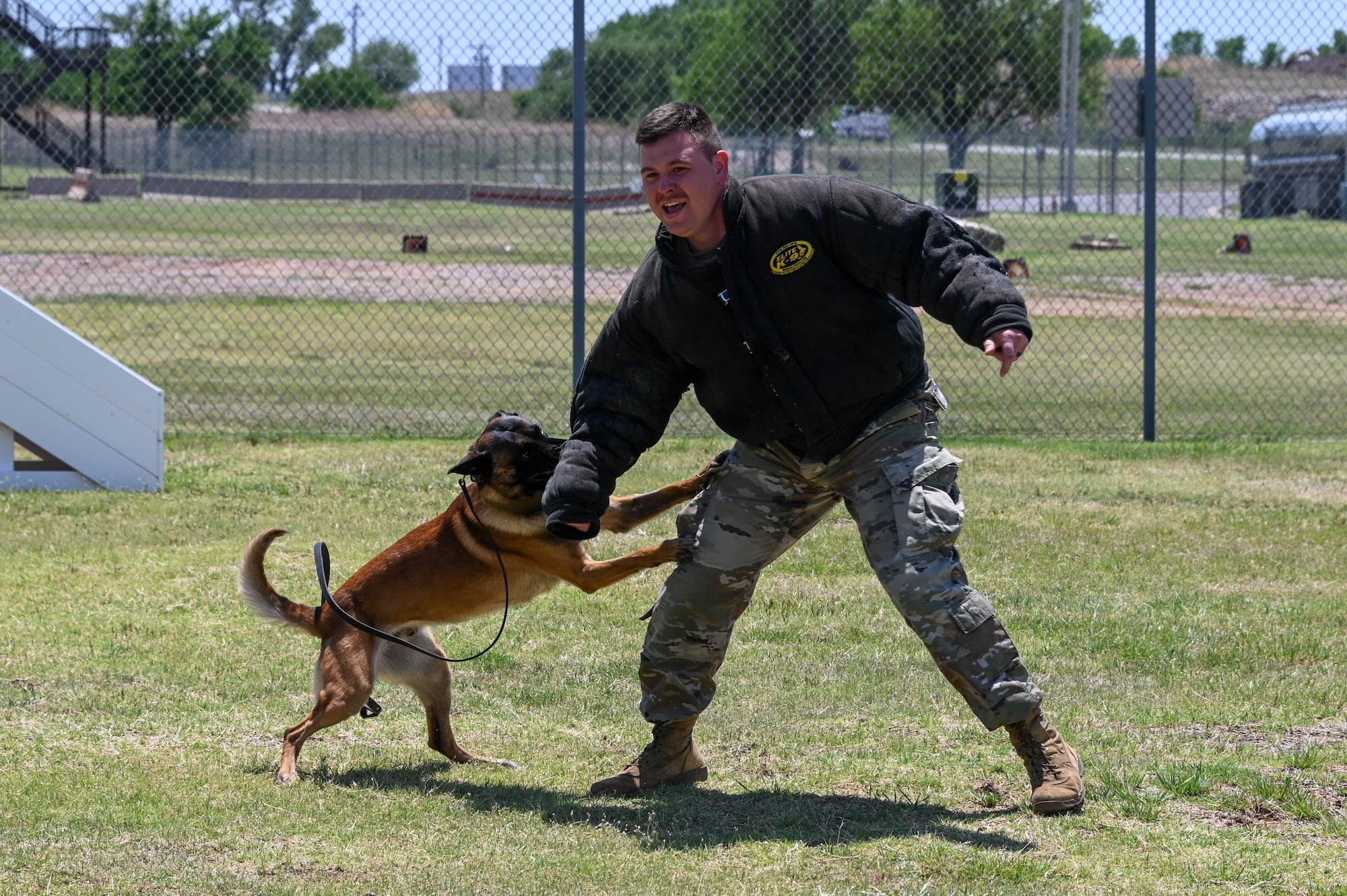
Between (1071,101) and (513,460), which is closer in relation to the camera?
(513,460)

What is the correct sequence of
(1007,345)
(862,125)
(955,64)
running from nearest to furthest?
1. (1007,345)
2. (955,64)
3. (862,125)

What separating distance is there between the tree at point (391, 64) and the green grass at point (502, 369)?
229 cm

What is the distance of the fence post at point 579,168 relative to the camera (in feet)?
29.7

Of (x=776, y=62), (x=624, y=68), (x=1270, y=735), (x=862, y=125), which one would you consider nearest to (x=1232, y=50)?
(x=776, y=62)

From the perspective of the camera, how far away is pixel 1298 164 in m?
22.8

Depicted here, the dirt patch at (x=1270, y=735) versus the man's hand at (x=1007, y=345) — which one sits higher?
the man's hand at (x=1007, y=345)

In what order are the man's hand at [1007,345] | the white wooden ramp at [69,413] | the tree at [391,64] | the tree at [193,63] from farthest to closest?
1. the tree at [193,63]
2. the tree at [391,64]
3. the white wooden ramp at [69,413]
4. the man's hand at [1007,345]

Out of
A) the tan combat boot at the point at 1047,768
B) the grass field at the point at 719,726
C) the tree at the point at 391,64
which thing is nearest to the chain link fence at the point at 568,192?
the tree at the point at 391,64

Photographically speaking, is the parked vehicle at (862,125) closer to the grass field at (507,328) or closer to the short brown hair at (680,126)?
the grass field at (507,328)

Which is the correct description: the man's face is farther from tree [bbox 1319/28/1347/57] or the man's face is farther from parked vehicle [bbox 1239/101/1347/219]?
parked vehicle [bbox 1239/101/1347/219]

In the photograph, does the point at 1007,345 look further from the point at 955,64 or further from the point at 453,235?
the point at 453,235

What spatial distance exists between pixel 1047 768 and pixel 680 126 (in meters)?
1.95

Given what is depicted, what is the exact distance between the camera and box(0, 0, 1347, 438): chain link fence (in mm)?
10977

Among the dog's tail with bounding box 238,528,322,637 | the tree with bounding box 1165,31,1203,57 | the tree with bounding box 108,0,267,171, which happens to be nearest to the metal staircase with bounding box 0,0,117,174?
the tree with bounding box 108,0,267,171
